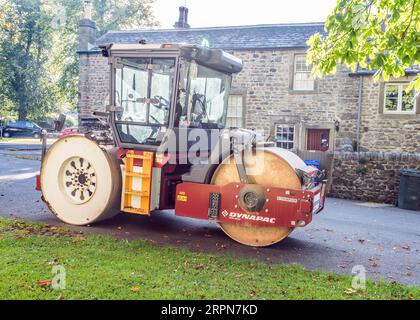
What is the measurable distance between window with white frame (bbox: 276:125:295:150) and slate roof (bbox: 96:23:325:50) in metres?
3.44

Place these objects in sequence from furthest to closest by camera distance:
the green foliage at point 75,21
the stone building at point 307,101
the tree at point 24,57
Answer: the tree at point 24,57 < the green foliage at point 75,21 < the stone building at point 307,101

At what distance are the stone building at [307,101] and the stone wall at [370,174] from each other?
2925 mm

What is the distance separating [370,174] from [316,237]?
23.7 feet

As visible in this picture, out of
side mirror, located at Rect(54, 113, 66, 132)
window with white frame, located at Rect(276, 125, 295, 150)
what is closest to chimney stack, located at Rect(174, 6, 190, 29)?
window with white frame, located at Rect(276, 125, 295, 150)

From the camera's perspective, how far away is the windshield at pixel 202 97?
676 cm

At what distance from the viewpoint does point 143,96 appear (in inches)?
275

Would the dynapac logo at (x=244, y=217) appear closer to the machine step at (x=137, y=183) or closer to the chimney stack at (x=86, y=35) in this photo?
the machine step at (x=137, y=183)

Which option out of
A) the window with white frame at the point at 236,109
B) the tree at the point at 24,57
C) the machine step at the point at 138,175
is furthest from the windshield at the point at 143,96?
the tree at the point at 24,57

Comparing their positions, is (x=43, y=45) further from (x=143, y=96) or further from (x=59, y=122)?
(x=143, y=96)

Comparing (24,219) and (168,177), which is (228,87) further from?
(24,219)

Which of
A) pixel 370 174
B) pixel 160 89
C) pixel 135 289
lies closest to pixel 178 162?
pixel 160 89

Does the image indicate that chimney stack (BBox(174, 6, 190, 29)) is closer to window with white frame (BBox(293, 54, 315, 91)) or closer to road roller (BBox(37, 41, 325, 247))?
window with white frame (BBox(293, 54, 315, 91))

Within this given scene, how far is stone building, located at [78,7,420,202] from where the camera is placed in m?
17.1
